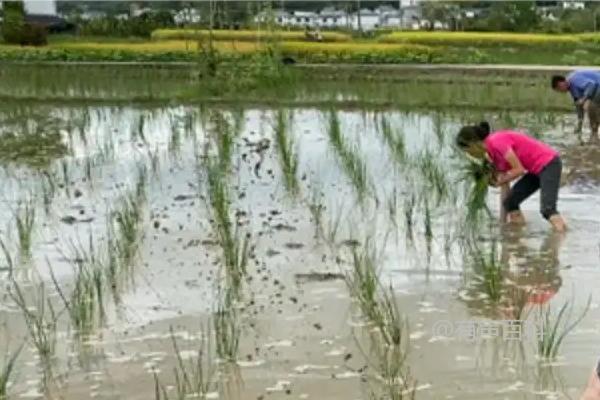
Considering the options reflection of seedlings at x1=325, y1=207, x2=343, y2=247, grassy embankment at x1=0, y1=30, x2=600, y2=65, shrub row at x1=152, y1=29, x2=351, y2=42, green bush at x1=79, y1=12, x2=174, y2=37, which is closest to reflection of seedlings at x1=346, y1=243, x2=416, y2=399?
reflection of seedlings at x1=325, y1=207, x2=343, y2=247

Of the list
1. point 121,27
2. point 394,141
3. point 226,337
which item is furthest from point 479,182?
point 121,27

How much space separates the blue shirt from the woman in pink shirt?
4140mm

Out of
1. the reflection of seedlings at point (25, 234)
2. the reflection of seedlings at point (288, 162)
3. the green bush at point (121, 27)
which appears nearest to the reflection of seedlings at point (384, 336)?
the reflection of seedlings at point (25, 234)

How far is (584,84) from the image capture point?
A: 10.3 metres

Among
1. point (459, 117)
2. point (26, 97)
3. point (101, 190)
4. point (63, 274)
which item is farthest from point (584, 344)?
point (26, 97)

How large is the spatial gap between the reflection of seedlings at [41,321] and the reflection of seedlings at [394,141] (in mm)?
4615

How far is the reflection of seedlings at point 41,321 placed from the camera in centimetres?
412

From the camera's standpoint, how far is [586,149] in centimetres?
1018

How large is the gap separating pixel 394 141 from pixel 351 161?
5.41 ft

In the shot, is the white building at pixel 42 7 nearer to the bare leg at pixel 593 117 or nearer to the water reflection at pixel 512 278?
the bare leg at pixel 593 117

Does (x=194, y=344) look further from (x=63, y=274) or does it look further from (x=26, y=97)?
(x=26, y=97)

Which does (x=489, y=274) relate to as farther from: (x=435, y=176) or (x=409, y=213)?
(x=435, y=176)

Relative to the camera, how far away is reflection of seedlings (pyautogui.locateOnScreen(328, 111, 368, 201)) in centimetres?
787

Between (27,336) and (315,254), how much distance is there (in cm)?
198
